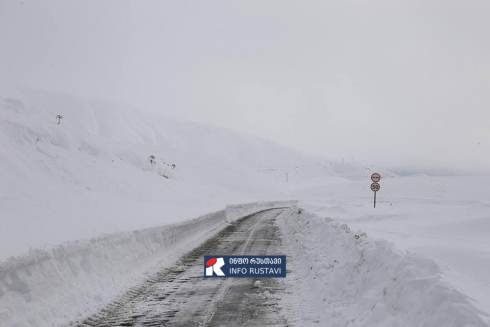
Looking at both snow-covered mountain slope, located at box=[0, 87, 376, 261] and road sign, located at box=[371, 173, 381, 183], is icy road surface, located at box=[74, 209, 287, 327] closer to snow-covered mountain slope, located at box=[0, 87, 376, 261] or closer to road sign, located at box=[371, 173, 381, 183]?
snow-covered mountain slope, located at box=[0, 87, 376, 261]

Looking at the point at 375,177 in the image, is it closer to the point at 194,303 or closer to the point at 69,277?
the point at 194,303

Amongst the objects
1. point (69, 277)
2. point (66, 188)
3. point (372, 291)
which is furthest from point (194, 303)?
point (66, 188)

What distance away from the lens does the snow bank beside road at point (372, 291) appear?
4992 millimetres

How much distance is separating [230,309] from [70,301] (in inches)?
122

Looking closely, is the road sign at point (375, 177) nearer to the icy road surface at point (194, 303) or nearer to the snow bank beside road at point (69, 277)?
the snow bank beside road at point (69, 277)

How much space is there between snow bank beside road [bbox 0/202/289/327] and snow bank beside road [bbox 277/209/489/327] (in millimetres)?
4019

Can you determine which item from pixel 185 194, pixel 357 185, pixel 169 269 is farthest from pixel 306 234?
pixel 357 185

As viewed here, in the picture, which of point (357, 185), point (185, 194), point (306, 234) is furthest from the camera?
point (357, 185)

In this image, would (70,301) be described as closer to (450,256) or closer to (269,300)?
(269,300)

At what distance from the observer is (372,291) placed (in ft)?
23.0

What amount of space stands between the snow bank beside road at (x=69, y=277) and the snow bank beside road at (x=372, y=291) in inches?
158

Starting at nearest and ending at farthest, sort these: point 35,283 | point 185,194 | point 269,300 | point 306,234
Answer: point 35,283
point 269,300
point 306,234
point 185,194

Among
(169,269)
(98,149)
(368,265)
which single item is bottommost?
(169,269)

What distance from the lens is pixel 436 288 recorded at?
530 centimetres
